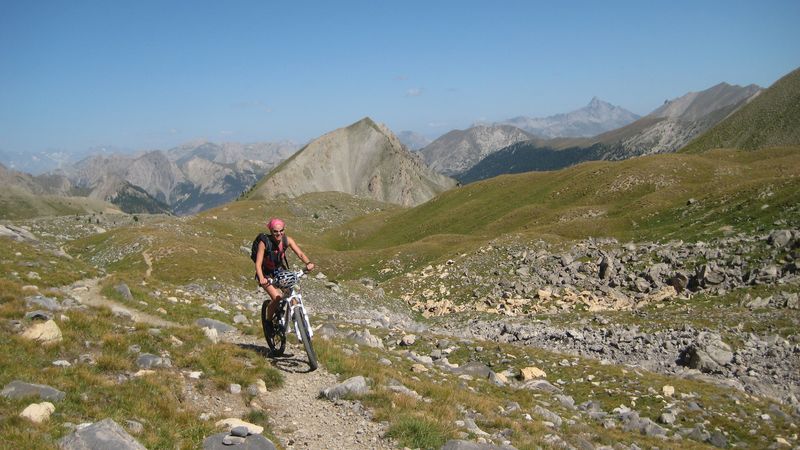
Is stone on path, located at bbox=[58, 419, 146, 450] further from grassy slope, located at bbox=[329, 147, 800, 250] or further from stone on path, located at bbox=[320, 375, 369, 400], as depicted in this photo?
grassy slope, located at bbox=[329, 147, 800, 250]

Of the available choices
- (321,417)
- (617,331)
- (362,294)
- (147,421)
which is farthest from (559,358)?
(362,294)

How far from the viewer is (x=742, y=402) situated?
19844 millimetres

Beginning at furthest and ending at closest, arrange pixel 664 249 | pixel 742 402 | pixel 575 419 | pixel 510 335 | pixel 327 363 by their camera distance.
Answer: pixel 664 249, pixel 510 335, pixel 742 402, pixel 575 419, pixel 327 363

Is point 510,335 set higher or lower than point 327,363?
lower

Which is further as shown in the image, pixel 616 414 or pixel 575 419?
pixel 616 414

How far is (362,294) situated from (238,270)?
1135cm

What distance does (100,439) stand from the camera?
26.3 ft

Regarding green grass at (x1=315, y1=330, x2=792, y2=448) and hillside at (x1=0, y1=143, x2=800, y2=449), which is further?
green grass at (x1=315, y1=330, x2=792, y2=448)

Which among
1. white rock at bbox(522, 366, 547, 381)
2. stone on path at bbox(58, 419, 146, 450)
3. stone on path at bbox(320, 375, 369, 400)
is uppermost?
stone on path at bbox(58, 419, 146, 450)

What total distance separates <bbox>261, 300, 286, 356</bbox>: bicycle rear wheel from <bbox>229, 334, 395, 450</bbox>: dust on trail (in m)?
0.91

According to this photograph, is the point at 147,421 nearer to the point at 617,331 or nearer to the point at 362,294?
the point at 617,331

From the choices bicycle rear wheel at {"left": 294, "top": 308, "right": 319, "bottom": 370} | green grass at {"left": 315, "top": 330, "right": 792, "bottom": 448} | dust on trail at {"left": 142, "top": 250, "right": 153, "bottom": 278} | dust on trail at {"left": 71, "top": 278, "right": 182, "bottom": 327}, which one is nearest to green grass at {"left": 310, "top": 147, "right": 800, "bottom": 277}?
dust on trail at {"left": 142, "top": 250, "right": 153, "bottom": 278}

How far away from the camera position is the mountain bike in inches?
539

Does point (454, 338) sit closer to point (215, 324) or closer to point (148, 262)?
point (215, 324)
